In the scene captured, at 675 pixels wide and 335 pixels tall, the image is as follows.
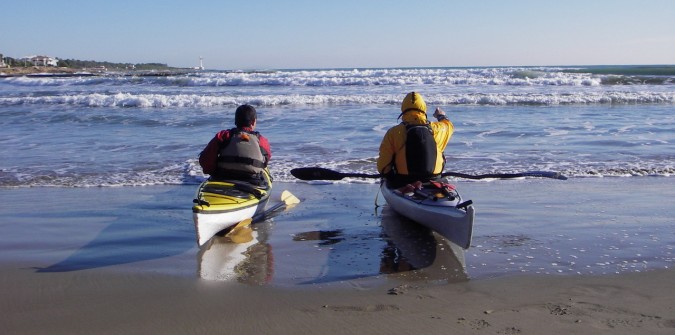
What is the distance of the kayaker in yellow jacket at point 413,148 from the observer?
6816 mm

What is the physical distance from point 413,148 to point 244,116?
1.90 metres

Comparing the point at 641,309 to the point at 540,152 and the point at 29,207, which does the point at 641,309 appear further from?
the point at 540,152

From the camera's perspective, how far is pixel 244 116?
7246 millimetres

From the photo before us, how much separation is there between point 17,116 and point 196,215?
54.2 feet

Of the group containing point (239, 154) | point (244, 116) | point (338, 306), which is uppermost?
point (244, 116)

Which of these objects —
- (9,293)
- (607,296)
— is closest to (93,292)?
(9,293)

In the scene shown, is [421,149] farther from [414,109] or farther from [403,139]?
[414,109]

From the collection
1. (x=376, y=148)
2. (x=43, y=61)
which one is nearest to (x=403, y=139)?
(x=376, y=148)

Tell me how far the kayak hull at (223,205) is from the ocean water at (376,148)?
0.26 metres

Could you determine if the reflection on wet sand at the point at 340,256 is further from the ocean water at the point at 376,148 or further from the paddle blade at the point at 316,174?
the paddle blade at the point at 316,174

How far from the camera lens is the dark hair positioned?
7.24m

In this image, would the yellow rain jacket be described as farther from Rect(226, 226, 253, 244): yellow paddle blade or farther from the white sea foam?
the white sea foam

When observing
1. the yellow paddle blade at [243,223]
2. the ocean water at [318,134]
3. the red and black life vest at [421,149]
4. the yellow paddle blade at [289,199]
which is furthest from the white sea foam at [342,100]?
the yellow paddle blade at [243,223]

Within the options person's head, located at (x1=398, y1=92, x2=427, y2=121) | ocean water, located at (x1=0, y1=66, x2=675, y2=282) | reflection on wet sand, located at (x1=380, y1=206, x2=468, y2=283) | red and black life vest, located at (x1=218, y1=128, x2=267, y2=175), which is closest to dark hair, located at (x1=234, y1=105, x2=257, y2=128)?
red and black life vest, located at (x1=218, y1=128, x2=267, y2=175)
